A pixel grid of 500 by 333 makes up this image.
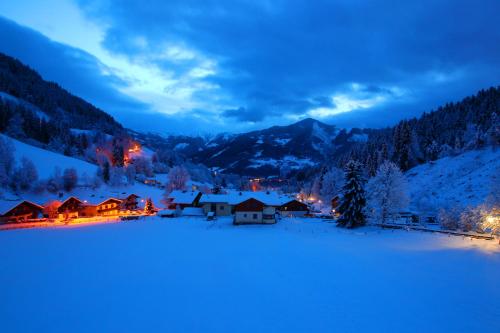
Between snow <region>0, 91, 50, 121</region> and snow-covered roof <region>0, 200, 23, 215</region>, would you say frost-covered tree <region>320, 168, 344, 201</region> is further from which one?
snow <region>0, 91, 50, 121</region>

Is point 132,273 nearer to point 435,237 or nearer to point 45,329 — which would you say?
Answer: point 45,329

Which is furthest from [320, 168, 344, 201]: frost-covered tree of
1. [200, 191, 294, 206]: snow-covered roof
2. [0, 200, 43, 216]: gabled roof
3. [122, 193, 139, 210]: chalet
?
[0, 200, 43, 216]: gabled roof

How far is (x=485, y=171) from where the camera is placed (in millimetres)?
64375

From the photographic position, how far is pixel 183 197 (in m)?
69.4

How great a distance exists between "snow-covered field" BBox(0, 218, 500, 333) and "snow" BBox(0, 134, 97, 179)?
5448 centimetres

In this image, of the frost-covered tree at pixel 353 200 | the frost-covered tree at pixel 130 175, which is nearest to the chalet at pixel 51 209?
the frost-covered tree at pixel 130 175

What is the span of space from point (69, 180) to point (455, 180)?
104356 mm

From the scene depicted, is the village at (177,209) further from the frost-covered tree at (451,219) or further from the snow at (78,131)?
the snow at (78,131)

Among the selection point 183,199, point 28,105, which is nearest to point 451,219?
point 183,199

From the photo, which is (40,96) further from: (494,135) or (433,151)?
(494,135)

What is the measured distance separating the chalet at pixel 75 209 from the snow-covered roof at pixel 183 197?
19.9 metres

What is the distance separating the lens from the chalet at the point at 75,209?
6300 cm

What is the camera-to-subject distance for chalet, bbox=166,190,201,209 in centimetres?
6731

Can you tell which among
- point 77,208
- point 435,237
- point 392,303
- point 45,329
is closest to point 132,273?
point 45,329
